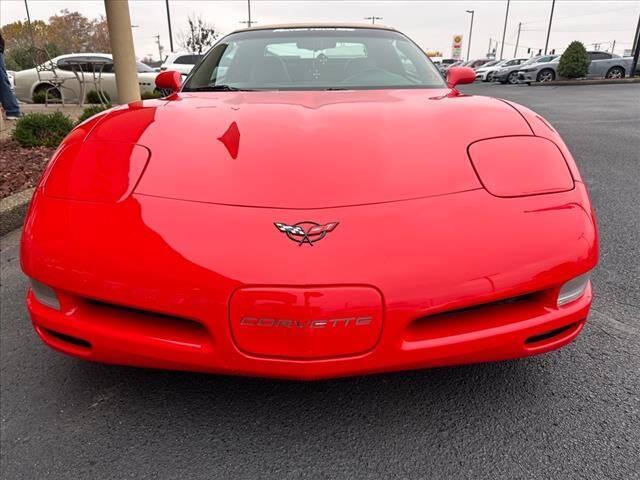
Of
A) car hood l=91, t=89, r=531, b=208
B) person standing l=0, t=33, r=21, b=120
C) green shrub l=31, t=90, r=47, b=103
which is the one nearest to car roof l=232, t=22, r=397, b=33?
car hood l=91, t=89, r=531, b=208

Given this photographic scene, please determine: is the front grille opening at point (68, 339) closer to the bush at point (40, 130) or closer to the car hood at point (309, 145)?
the car hood at point (309, 145)

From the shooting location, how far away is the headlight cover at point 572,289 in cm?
135

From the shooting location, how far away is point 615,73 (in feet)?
73.7

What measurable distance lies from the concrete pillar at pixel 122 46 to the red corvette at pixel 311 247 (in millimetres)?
3679

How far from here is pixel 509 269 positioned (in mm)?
1251

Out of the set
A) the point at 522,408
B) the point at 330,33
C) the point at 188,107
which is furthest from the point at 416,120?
the point at 330,33

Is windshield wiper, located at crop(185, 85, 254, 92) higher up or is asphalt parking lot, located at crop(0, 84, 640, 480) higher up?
windshield wiper, located at crop(185, 85, 254, 92)

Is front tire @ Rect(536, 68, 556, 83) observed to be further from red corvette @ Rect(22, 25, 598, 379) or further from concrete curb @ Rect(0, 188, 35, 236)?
red corvette @ Rect(22, 25, 598, 379)

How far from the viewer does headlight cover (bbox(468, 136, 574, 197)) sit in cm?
142

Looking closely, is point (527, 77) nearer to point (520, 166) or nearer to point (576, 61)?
point (576, 61)

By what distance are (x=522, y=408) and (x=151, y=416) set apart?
1.18 metres

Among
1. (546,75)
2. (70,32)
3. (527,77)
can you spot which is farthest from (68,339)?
(70,32)

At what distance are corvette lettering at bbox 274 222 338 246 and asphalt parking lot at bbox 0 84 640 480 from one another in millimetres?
628

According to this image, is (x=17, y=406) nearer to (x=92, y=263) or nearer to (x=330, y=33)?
(x=92, y=263)
